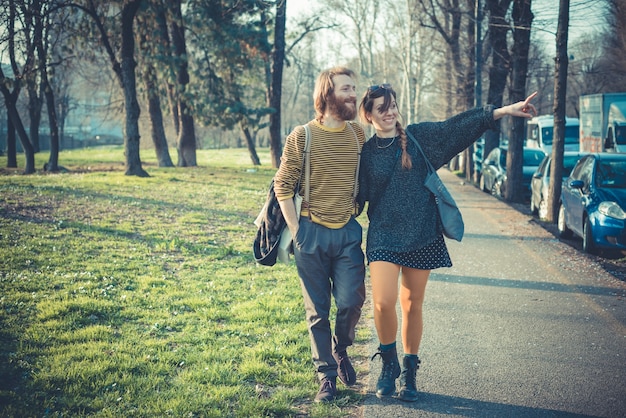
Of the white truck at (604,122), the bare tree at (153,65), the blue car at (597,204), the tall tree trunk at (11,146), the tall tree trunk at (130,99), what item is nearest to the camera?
the blue car at (597,204)

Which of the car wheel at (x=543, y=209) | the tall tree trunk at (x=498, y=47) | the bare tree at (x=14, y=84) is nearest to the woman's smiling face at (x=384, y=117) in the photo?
the car wheel at (x=543, y=209)

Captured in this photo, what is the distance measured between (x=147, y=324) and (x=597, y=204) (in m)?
7.14

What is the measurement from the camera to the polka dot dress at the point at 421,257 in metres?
3.65

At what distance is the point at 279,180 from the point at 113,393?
1.82 meters

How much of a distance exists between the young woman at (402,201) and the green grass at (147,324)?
64cm

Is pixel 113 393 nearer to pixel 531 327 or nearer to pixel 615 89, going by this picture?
pixel 531 327

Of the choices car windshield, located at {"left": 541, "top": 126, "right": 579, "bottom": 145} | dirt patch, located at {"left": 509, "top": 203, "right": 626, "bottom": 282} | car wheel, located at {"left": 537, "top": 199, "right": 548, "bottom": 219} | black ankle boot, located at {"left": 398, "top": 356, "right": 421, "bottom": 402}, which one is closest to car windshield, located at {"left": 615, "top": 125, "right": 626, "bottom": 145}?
car windshield, located at {"left": 541, "top": 126, "right": 579, "bottom": 145}

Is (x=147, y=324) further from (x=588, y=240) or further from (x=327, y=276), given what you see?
(x=588, y=240)

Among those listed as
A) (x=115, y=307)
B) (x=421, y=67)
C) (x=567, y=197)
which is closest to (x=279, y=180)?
(x=115, y=307)

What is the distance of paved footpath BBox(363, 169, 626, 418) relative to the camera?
12.2ft

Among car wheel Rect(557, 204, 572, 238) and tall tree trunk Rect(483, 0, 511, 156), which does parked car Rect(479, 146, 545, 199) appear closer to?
tall tree trunk Rect(483, 0, 511, 156)

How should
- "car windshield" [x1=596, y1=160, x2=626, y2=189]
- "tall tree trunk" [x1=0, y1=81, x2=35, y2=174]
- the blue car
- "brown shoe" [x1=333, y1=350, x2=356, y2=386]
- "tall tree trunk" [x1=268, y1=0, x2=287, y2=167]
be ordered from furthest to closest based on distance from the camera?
"tall tree trunk" [x1=0, y1=81, x2=35, y2=174], "tall tree trunk" [x1=268, y1=0, x2=287, y2=167], "car windshield" [x1=596, y1=160, x2=626, y2=189], the blue car, "brown shoe" [x1=333, y1=350, x2=356, y2=386]

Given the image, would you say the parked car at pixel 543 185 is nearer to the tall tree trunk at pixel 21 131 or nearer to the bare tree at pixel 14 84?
the bare tree at pixel 14 84

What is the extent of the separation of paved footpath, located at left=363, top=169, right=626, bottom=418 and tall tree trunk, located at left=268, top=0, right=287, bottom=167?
16275 millimetres
